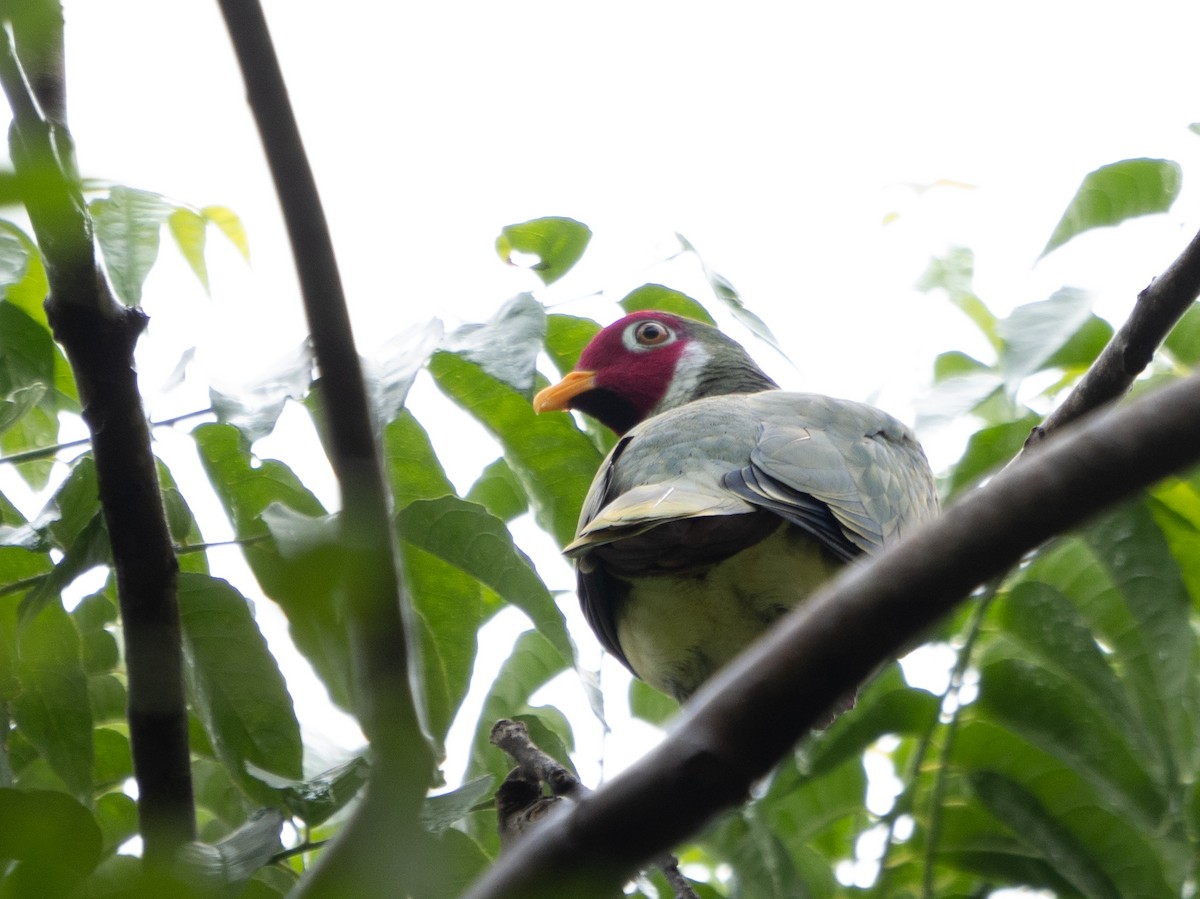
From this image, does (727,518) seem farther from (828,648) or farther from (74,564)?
(828,648)

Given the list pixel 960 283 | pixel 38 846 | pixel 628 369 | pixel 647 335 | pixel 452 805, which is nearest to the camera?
pixel 38 846

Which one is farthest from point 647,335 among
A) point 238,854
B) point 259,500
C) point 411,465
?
point 238,854

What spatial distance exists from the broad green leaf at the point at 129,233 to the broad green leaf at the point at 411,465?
56 centimetres

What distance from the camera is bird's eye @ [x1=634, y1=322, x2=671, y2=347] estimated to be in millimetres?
4918

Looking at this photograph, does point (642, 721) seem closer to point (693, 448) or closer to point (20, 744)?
point (693, 448)

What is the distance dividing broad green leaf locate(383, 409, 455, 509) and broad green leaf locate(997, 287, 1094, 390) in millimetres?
1206

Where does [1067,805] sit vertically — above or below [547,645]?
below

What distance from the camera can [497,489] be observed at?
10.2ft

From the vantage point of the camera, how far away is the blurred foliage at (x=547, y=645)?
84.8 inches

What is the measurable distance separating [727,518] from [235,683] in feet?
3.90

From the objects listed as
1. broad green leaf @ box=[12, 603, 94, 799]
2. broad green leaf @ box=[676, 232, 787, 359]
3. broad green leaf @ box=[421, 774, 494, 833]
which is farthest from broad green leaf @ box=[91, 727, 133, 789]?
broad green leaf @ box=[676, 232, 787, 359]

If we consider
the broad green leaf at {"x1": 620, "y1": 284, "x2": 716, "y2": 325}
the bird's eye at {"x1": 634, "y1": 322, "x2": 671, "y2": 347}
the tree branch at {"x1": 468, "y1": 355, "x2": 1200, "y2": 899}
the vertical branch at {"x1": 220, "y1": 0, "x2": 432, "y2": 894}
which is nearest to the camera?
the vertical branch at {"x1": 220, "y1": 0, "x2": 432, "y2": 894}

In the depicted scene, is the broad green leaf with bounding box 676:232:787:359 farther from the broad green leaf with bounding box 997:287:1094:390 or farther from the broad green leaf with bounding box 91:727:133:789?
the broad green leaf with bounding box 91:727:133:789

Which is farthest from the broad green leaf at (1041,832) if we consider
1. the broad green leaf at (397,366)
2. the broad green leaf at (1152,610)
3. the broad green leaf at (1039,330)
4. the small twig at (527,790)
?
the broad green leaf at (397,366)
